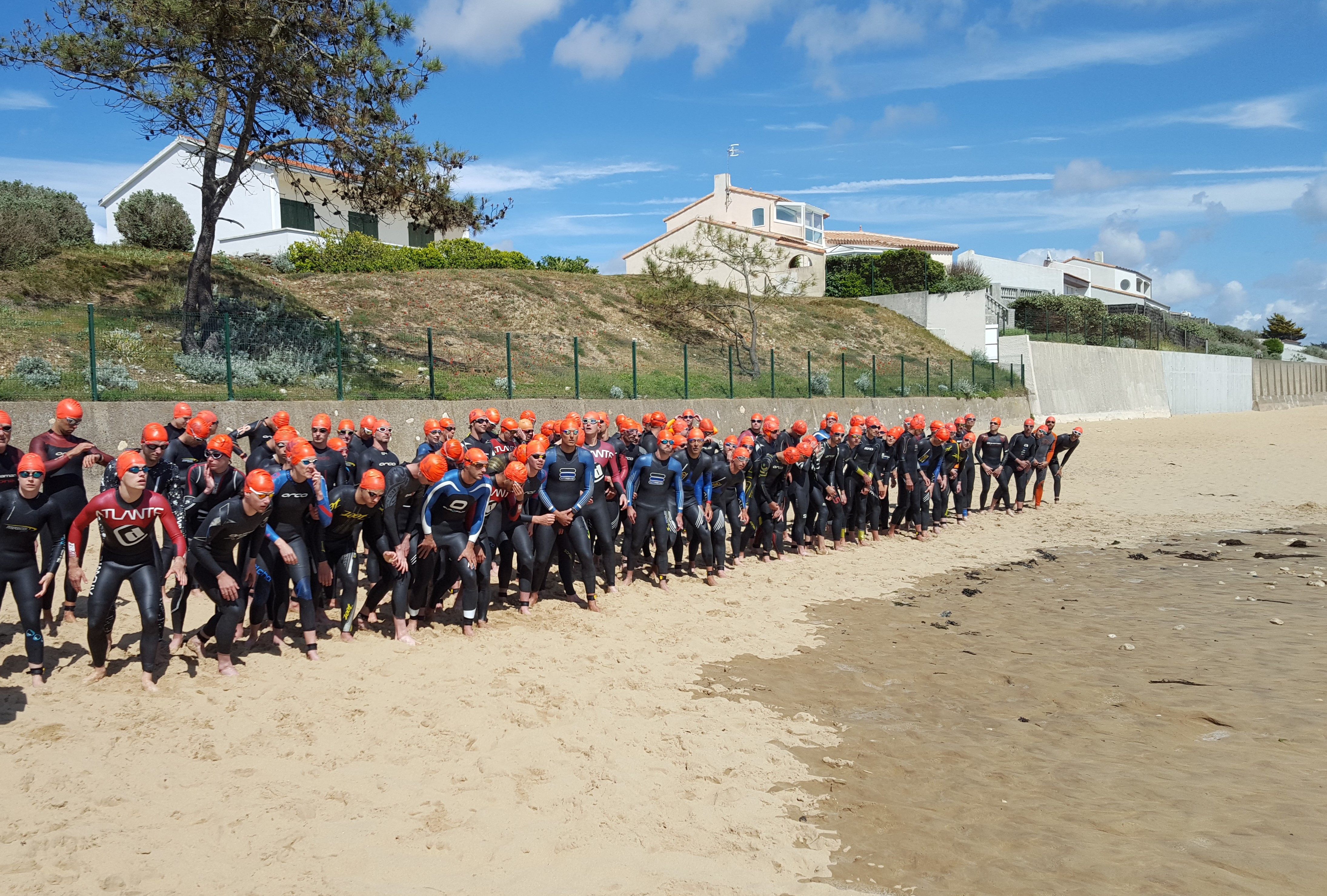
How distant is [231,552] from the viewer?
700 cm

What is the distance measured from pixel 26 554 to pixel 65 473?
1701mm

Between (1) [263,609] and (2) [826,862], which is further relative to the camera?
(1) [263,609]

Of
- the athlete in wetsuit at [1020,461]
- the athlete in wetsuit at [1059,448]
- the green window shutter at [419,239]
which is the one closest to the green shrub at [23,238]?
the green window shutter at [419,239]

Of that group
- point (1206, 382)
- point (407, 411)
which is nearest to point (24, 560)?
point (407, 411)

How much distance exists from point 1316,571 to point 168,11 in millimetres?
19844

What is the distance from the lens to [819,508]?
1323 cm

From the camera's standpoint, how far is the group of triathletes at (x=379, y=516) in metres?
6.72

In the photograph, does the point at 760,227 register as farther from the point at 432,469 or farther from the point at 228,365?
the point at 432,469

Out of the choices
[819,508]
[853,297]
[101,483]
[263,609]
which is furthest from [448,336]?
[853,297]

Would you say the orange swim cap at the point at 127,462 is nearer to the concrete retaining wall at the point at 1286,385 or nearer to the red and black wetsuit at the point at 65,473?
the red and black wetsuit at the point at 65,473

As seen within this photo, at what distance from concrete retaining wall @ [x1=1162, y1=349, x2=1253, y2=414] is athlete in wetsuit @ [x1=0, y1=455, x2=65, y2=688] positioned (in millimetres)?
43468

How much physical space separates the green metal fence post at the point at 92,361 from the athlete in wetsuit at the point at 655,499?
29.4 feet

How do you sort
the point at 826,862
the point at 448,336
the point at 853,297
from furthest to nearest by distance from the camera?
the point at 853,297 → the point at 448,336 → the point at 826,862

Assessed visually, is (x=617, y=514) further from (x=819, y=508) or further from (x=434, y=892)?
(x=434, y=892)
